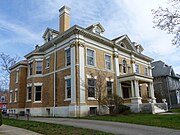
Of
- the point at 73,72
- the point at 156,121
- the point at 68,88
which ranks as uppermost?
the point at 73,72

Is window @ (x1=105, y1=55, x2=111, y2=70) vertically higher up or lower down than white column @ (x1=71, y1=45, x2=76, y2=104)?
higher up

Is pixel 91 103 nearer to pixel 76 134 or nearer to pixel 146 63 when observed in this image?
pixel 76 134

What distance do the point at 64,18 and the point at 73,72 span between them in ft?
33.0

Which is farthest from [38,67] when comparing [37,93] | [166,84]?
[166,84]

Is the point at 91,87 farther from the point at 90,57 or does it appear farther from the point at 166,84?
the point at 166,84

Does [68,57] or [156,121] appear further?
[68,57]

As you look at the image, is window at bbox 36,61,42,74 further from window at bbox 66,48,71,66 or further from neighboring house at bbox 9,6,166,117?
window at bbox 66,48,71,66

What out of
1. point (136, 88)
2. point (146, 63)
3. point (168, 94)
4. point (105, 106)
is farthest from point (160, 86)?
point (105, 106)

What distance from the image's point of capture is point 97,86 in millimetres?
22359

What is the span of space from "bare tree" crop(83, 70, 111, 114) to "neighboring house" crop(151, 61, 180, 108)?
1965cm

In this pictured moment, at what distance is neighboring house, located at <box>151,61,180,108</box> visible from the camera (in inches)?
1668

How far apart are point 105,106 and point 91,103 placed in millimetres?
2129

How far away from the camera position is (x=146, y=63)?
1411 inches

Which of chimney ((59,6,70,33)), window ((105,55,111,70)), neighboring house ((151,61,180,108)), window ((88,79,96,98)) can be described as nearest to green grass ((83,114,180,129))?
window ((88,79,96,98))
